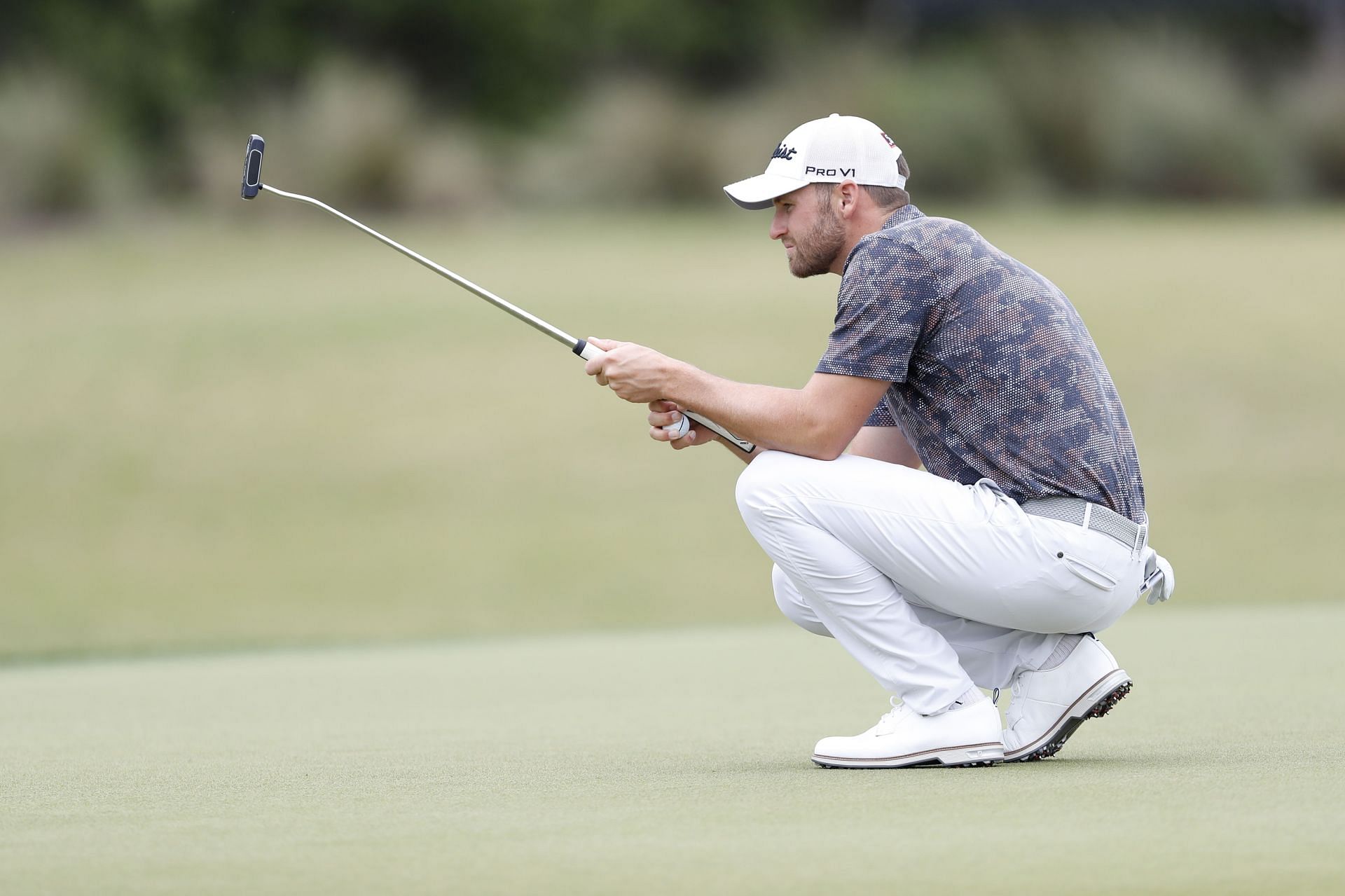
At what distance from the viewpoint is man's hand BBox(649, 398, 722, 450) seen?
3.83 meters

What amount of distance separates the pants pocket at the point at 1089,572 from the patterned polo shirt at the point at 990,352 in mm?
131

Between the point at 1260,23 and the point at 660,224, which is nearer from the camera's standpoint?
the point at 660,224

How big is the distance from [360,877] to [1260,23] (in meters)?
26.4

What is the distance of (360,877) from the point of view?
256cm

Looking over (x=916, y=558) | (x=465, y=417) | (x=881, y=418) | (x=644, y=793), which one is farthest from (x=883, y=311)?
(x=465, y=417)

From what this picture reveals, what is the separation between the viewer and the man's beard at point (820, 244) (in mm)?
3836

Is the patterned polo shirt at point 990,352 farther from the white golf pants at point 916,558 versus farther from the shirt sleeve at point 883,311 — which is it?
the white golf pants at point 916,558

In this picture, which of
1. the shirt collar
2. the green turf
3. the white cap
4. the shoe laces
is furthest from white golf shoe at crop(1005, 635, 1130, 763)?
the green turf

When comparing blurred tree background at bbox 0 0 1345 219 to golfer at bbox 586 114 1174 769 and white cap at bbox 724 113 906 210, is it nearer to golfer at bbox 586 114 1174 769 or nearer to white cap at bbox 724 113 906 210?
white cap at bbox 724 113 906 210

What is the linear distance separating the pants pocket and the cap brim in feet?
3.02

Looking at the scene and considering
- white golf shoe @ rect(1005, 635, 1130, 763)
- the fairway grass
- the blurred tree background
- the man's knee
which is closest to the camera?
the fairway grass

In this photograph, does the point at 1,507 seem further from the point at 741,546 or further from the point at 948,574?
the point at 948,574

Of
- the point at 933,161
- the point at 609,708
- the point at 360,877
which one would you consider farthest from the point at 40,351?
the point at 360,877

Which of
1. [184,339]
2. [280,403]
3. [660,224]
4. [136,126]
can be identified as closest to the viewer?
[280,403]
